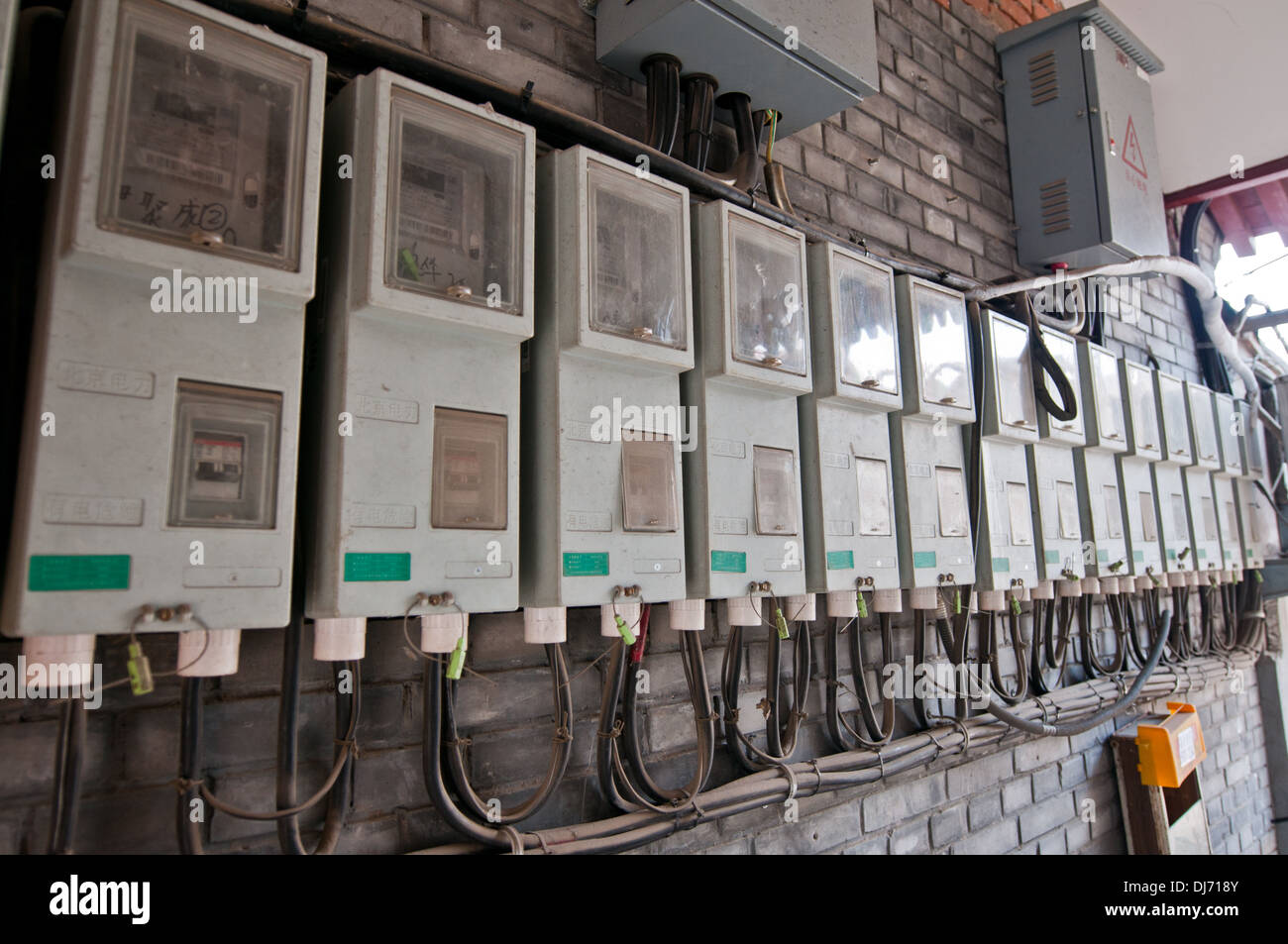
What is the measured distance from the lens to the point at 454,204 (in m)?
0.99

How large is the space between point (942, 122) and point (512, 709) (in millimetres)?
2165

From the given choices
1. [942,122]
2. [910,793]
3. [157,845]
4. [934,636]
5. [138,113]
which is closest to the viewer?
[138,113]

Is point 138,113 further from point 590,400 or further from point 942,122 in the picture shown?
point 942,122

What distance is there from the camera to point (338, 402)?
2.88 feet

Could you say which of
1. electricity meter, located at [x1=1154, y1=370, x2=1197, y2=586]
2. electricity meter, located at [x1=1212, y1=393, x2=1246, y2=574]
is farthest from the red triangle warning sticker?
electricity meter, located at [x1=1212, y1=393, x2=1246, y2=574]

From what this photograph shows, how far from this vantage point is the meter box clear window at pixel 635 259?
3.59ft

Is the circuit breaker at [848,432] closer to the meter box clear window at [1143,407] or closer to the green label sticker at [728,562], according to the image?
the green label sticker at [728,562]

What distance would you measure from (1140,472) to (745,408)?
1741 mm

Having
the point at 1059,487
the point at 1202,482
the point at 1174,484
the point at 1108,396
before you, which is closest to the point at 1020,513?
the point at 1059,487

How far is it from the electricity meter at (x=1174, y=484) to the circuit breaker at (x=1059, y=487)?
55 cm

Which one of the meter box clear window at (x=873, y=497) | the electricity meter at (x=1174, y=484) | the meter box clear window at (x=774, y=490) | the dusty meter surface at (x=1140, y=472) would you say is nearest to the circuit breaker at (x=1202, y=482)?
the electricity meter at (x=1174, y=484)

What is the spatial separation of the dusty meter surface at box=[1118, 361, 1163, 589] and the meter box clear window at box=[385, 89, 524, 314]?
2012 millimetres

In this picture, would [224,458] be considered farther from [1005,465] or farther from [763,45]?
[1005,465]
